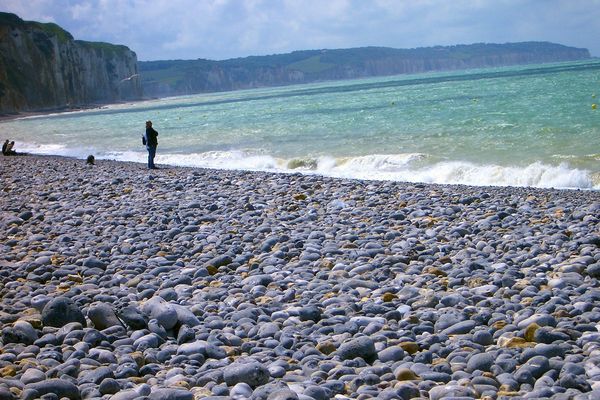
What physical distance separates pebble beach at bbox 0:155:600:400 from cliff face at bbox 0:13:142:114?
286 ft

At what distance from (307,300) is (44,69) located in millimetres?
99666

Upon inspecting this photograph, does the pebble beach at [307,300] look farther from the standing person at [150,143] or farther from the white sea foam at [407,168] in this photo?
the standing person at [150,143]

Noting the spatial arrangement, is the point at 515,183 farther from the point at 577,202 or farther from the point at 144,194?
the point at 144,194

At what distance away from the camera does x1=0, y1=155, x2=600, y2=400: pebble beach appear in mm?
4312

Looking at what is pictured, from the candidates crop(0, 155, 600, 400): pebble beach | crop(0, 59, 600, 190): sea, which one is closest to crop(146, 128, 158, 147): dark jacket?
crop(0, 59, 600, 190): sea

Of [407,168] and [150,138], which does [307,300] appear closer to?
[407,168]

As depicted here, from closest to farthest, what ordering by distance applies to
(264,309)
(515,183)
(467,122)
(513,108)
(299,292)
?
1. (264,309)
2. (299,292)
3. (515,183)
4. (467,122)
5. (513,108)

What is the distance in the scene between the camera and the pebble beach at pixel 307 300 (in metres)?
4.31

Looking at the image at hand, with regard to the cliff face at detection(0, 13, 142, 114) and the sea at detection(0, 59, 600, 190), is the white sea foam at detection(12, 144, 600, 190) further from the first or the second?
the cliff face at detection(0, 13, 142, 114)

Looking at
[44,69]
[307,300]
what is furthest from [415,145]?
[44,69]

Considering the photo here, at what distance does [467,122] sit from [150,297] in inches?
973

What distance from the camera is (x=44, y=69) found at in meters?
97.2

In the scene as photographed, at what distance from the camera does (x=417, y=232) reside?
8648mm

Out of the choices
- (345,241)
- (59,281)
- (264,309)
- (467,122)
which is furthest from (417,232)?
(467,122)
